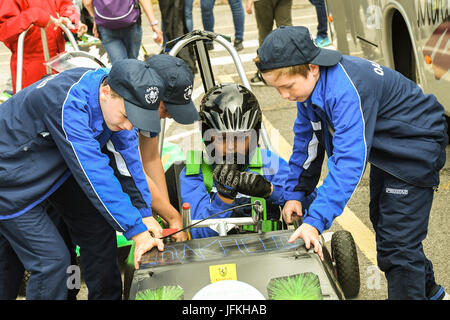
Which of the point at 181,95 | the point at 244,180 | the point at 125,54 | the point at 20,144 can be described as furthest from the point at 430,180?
the point at 125,54

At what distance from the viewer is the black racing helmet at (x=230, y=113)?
295 cm

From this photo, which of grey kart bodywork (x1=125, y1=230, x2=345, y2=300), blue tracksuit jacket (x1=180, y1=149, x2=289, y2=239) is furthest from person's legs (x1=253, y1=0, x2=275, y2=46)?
grey kart bodywork (x1=125, y1=230, x2=345, y2=300)

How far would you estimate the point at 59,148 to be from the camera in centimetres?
253

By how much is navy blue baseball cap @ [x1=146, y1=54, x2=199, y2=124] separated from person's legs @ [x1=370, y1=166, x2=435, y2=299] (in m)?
1.04

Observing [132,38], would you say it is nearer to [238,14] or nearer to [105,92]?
[238,14]

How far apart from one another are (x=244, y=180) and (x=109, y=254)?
0.84 metres

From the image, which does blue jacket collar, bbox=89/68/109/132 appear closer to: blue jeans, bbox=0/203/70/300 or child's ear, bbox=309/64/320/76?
blue jeans, bbox=0/203/70/300

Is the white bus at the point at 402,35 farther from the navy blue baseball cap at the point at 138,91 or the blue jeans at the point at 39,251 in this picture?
the blue jeans at the point at 39,251

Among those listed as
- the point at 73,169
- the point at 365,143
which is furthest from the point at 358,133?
the point at 73,169

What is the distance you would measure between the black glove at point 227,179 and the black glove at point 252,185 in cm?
2

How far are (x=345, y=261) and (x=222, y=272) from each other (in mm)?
1043

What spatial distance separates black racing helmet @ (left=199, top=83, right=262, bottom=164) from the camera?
2953mm

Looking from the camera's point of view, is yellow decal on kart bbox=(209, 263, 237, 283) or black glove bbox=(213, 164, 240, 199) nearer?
yellow decal on kart bbox=(209, 263, 237, 283)

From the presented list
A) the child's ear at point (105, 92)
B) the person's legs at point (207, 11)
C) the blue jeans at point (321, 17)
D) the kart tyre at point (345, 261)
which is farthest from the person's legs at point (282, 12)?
the child's ear at point (105, 92)
